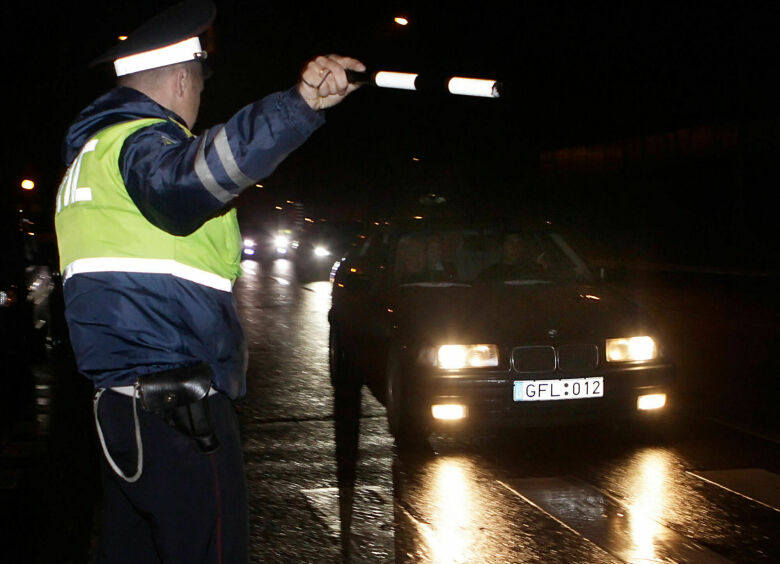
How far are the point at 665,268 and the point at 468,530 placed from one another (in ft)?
96.8

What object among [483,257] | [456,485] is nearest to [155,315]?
[456,485]

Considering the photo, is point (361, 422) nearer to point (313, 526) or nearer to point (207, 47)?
point (313, 526)

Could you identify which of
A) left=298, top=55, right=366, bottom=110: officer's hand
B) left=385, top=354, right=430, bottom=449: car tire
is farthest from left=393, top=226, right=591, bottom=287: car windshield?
left=298, top=55, right=366, bottom=110: officer's hand

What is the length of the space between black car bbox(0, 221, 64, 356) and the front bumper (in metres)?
4.40

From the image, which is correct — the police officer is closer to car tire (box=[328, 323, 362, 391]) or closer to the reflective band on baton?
the reflective band on baton

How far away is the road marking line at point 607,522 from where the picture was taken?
15.7 feet

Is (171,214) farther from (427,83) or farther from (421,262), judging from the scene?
(421,262)

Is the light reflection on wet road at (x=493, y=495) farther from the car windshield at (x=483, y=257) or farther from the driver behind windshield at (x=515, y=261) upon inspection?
the driver behind windshield at (x=515, y=261)

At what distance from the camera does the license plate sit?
22.0 feet

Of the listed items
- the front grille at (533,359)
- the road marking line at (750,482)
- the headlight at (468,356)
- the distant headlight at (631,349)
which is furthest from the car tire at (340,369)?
the road marking line at (750,482)

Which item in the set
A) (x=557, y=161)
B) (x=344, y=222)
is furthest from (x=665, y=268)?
(x=557, y=161)

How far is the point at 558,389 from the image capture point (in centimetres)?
671

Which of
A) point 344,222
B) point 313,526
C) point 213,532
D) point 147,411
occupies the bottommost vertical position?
point 313,526

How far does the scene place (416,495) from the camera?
586 centimetres
